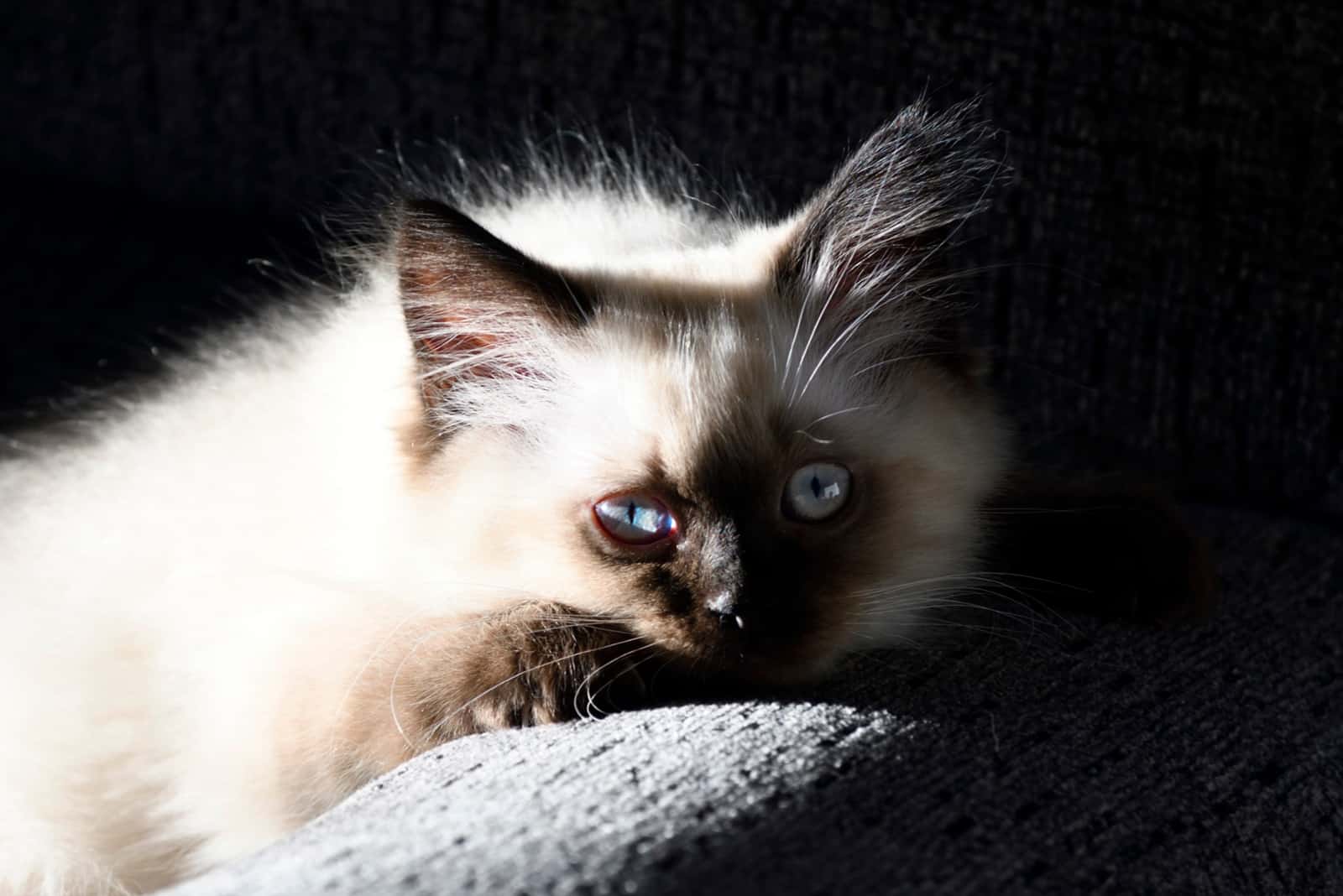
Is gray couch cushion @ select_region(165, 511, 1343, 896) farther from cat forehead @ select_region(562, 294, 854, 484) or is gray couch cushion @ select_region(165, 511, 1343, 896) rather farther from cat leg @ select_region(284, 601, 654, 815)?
cat forehead @ select_region(562, 294, 854, 484)

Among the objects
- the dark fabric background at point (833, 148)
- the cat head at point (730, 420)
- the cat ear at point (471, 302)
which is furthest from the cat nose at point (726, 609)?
the dark fabric background at point (833, 148)

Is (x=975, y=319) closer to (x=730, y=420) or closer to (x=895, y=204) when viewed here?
(x=895, y=204)

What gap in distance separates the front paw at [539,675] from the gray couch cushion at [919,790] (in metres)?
0.03

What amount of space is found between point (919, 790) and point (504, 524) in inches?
16.6

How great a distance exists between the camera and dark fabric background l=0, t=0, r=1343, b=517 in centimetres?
147

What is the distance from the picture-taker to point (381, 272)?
1.31 meters

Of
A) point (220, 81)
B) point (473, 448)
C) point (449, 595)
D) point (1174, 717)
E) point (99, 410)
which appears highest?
point (220, 81)

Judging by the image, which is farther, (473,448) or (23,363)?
(23,363)

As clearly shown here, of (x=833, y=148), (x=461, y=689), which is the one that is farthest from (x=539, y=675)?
(x=833, y=148)

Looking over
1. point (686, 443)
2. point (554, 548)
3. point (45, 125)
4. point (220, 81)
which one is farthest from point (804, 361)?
point (45, 125)

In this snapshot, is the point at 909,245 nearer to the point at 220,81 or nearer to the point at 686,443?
the point at 686,443

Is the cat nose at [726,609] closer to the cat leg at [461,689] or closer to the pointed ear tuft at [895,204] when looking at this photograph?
the cat leg at [461,689]

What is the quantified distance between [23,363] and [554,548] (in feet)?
3.42

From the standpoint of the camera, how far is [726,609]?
3.23ft
